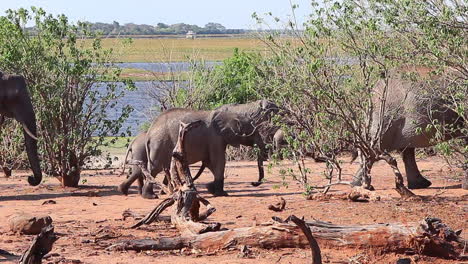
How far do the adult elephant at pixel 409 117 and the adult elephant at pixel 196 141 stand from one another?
2.30 m

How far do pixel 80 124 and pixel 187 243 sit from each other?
698cm

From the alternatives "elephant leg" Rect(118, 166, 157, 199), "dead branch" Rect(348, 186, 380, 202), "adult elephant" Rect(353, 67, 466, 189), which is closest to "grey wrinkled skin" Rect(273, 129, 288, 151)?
"adult elephant" Rect(353, 67, 466, 189)

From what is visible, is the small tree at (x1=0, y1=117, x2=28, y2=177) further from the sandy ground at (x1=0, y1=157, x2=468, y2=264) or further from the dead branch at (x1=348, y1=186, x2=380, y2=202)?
the dead branch at (x1=348, y1=186, x2=380, y2=202)

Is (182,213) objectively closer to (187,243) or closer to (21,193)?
(187,243)

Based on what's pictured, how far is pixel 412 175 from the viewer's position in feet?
48.2

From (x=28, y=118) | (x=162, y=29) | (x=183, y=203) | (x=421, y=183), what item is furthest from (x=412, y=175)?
(x=162, y=29)

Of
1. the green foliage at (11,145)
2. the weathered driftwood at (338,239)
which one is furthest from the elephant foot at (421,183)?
the green foliage at (11,145)

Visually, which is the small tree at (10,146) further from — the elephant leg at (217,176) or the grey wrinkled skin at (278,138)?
the grey wrinkled skin at (278,138)

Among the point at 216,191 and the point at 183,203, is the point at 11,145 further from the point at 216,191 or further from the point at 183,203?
the point at 183,203

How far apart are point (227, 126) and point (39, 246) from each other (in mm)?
8064

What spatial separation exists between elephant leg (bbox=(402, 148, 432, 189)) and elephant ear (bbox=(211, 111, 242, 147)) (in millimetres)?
2622

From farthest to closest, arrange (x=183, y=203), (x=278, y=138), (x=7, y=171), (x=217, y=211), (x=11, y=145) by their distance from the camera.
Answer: (x=11, y=145) → (x=7, y=171) → (x=278, y=138) → (x=217, y=211) → (x=183, y=203)

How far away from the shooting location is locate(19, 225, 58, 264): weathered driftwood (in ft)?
23.4

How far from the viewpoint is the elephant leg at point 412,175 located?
14623mm
